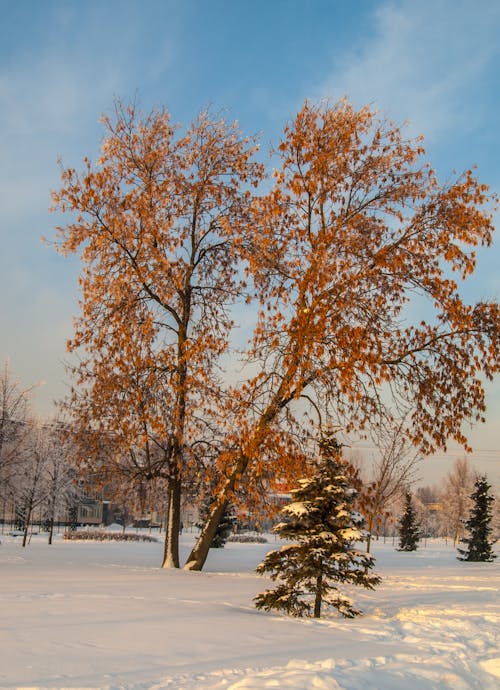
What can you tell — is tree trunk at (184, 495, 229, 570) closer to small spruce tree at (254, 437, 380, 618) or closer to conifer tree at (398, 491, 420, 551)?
small spruce tree at (254, 437, 380, 618)

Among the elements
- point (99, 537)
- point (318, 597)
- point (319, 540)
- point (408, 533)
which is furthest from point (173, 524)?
point (408, 533)

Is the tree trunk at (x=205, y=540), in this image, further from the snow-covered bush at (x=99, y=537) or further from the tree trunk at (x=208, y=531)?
the snow-covered bush at (x=99, y=537)

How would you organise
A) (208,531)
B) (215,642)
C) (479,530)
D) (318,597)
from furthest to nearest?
(479,530) < (208,531) < (318,597) < (215,642)

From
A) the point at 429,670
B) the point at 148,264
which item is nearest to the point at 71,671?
the point at 429,670

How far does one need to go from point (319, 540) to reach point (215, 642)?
10.4ft

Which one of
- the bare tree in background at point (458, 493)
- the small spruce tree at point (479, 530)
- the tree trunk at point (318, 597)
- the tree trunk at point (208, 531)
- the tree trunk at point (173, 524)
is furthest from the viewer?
the bare tree in background at point (458, 493)

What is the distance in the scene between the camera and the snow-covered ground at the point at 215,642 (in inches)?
212

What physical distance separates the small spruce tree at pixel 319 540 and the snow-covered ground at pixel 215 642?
0.43m

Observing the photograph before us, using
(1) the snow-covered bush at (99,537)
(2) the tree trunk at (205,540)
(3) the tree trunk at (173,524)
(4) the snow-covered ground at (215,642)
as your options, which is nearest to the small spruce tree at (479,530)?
(1) the snow-covered bush at (99,537)

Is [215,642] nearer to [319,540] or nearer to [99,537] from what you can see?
[319,540]

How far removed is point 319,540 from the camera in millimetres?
9672

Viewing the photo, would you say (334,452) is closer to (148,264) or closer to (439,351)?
(439,351)

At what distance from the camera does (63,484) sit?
41.3 metres

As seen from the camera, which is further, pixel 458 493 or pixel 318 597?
pixel 458 493
